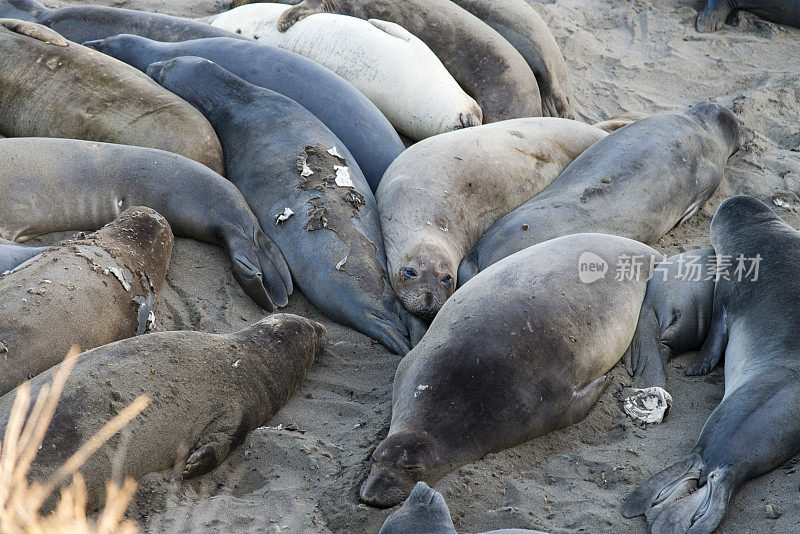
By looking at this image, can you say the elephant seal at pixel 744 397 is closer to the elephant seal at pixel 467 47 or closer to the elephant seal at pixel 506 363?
the elephant seal at pixel 506 363

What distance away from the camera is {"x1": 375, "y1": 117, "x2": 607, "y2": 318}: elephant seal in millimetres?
3938

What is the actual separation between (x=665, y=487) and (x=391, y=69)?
3.72m

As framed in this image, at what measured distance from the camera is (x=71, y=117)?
4.71 m

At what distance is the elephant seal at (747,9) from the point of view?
7.71m

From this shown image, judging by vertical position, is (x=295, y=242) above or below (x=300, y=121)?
below

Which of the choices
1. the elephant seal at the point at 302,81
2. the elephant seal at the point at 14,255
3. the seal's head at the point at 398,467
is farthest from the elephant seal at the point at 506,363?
the elephant seal at the point at 14,255

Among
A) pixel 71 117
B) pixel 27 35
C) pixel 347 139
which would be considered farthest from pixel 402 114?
pixel 27 35

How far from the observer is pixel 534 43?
654cm

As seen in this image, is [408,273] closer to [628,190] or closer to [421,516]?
[628,190]

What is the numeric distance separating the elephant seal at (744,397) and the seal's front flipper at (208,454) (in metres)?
1.46

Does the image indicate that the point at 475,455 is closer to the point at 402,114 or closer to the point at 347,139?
the point at 347,139

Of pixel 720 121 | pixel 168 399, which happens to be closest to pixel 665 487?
pixel 168 399

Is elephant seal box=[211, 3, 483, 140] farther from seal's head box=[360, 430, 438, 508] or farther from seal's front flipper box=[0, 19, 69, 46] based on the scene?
seal's head box=[360, 430, 438, 508]

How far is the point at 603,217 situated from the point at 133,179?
2.64 metres
